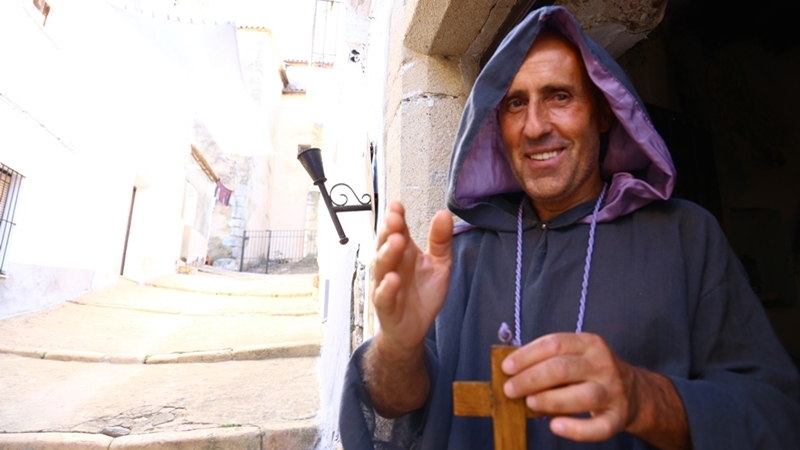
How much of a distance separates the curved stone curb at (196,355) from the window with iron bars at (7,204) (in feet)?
4.36

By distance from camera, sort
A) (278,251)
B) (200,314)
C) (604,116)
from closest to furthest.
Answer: (604,116)
(200,314)
(278,251)

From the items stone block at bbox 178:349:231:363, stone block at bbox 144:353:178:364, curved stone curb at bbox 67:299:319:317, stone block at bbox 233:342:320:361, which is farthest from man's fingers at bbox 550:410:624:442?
curved stone curb at bbox 67:299:319:317

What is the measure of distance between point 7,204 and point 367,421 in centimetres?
630

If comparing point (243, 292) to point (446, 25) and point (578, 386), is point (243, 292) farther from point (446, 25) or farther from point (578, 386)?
point (578, 386)

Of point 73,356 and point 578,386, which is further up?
point 578,386

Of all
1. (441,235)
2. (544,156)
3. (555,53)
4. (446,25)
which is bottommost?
(441,235)

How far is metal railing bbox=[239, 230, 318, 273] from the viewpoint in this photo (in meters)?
17.2

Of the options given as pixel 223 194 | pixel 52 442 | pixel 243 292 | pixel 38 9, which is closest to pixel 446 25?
pixel 52 442

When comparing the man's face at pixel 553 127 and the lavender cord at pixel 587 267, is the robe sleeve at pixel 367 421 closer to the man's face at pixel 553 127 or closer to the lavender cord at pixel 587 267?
the lavender cord at pixel 587 267

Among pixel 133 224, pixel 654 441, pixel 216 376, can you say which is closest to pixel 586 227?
pixel 654 441

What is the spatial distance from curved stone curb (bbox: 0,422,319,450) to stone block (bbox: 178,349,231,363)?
1660mm

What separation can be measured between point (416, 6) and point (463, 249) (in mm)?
1020

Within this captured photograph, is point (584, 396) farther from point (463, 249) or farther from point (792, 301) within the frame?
point (792, 301)

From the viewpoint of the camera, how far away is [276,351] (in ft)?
15.8
